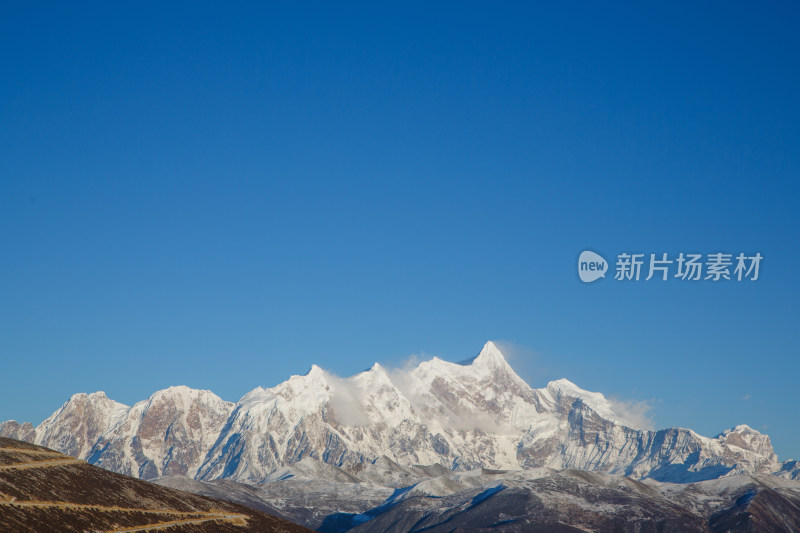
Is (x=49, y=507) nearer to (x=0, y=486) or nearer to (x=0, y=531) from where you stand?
(x=0, y=486)

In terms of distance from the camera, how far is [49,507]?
19425 centimetres

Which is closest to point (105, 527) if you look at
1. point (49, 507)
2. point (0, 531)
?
point (49, 507)

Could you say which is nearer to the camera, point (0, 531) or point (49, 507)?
point (0, 531)

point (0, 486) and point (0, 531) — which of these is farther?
point (0, 486)

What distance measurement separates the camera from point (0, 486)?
19438cm

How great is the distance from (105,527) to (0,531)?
1220 inches

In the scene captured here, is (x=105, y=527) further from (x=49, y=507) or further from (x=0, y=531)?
(x=0, y=531)

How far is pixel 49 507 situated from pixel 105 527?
12.1m

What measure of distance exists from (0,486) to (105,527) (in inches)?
891

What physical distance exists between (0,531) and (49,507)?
2483 cm

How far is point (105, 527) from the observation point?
198000 mm

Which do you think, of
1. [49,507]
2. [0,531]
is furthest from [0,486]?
[0,531]

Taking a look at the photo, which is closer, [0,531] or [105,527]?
[0,531]
